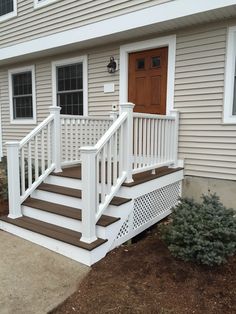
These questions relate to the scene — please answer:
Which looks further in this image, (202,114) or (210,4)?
(202,114)

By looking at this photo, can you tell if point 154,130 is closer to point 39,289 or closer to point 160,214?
point 160,214

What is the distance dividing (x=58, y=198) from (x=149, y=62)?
304cm

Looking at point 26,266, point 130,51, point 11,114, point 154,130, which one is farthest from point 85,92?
point 26,266

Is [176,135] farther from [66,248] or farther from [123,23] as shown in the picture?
[66,248]

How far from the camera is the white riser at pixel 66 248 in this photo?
3068 millimetres

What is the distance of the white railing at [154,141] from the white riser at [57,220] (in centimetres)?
97

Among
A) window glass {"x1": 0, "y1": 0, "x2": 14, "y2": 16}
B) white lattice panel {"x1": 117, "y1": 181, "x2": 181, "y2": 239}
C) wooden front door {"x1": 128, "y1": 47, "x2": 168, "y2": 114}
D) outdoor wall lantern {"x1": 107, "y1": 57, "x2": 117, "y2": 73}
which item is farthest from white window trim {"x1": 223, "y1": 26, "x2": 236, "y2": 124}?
window glass {"x1": 0, "y1": 0, "x2": 14, "y2": 16}

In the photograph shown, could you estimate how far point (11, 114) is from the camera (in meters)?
8.15

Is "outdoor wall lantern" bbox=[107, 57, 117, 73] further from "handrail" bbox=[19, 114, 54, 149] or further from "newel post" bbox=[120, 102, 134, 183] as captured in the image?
"newel post" bbox=[120, 102, 134, 183]

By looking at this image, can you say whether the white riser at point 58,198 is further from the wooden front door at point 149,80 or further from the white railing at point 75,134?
the wooden front door at point 149,80

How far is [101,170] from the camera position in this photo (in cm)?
338

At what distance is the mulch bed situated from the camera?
94.3 inches

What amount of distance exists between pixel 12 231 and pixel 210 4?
13.9 feet

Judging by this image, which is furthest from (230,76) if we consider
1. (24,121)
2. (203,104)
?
(24,121)
